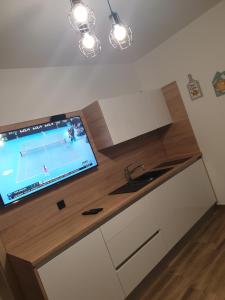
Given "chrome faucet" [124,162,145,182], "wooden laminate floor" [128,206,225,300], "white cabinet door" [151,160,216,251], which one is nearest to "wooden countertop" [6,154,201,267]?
"white cabinet door" [151,160,216,251]

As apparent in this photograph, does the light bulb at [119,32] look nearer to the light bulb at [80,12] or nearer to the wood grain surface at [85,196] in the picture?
the light bulb at [80,12]

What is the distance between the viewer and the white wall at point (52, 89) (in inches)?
101

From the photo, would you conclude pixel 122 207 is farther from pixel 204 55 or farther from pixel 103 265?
pixel 204 55

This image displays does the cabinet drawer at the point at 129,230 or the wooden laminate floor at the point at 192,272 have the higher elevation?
the cabinet drawer at the point at 129,230

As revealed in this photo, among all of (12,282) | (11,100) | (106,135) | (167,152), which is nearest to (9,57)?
(11,100)

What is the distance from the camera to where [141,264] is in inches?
96.4

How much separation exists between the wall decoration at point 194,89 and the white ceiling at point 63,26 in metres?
0.64

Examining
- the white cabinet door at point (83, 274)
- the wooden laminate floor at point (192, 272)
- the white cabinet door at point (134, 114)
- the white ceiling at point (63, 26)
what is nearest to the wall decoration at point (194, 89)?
the white cabinet door at point (134, 114)

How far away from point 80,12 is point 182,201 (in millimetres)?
2339

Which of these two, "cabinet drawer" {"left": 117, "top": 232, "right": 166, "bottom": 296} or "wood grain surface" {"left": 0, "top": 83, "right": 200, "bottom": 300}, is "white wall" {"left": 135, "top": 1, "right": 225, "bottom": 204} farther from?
"cabinet drawer" {"left": 117, "top": 232, "right": 166, "bottom": 296}

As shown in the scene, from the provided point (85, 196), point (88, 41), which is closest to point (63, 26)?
point (88, 41)

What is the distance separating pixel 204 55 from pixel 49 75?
1.87 metres

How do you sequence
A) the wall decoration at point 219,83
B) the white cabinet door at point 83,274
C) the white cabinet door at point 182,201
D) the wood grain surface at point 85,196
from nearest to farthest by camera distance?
1. the white cabinet door at point 83,274
2. the wood grain surface at point 85,196
3. the white cabinet door at point 182,201
4. the wall decoration at point 219,83

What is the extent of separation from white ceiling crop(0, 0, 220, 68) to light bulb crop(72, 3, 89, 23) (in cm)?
56
